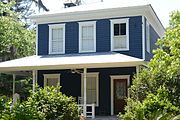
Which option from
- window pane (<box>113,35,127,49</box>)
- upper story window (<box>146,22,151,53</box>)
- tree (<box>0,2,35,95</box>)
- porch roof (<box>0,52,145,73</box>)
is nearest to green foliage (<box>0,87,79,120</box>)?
porch roof (<box>0,52,145,73</box>)

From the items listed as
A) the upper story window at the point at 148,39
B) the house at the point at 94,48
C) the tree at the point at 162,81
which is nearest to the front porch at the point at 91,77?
the house at the point at 94,48

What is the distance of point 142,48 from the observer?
2066 centimetres

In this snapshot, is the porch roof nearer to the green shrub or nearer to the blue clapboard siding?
the blue clapboard siding

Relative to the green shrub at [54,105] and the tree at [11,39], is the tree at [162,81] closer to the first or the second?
the green shrub at [54,105]

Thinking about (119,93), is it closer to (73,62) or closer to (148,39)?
(148,39)

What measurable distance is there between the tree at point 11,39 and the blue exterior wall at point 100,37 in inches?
154

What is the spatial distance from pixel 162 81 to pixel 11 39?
1433 cm

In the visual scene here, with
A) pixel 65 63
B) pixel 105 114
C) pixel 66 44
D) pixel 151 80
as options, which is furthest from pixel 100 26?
pixel 151 80

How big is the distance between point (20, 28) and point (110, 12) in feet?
32.5

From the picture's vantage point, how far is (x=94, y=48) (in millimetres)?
21844

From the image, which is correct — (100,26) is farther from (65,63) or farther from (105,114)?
(105,114)

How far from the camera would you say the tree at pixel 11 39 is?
26078mm

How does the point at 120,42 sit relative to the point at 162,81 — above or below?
above

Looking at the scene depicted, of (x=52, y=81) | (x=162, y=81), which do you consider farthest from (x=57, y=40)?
(x=162, y=81)
